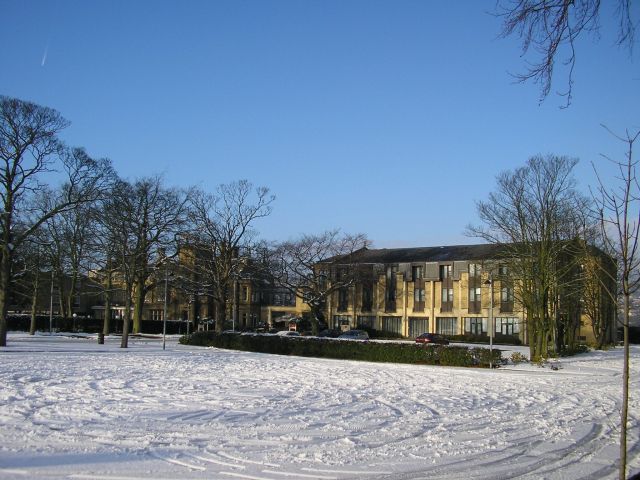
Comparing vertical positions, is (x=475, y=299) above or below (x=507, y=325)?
above

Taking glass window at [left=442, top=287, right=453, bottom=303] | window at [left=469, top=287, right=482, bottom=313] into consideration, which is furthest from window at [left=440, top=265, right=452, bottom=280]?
window at [left=469, top=287, right=482, bottom=313]

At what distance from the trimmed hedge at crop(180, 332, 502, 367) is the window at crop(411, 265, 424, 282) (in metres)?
39.0

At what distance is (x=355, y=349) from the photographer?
123ft

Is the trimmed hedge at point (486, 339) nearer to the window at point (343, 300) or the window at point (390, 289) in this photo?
the window at point (390, 289)

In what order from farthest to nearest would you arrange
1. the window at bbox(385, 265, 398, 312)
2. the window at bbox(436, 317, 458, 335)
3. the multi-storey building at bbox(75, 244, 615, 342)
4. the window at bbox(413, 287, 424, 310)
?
the window at bbox(385, 265, 398, 312)
the window at bbox(413, 287, 424, 310)
the window at bbox(436, 317, 458, 335)
the multi-storey building at bbox(75, 244, 615, 342)

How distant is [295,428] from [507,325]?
216ft

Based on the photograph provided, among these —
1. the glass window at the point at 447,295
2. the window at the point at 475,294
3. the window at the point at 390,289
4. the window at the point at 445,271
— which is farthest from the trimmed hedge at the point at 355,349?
the window at the point at 445,271

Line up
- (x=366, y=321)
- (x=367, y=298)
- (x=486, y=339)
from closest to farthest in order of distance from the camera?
(x=486, y=339) → (x=366, y=321) → (x=367, y=298)

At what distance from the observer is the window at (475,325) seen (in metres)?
74.8

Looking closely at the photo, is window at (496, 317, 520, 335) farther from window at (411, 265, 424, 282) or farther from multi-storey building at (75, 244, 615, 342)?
window at (411, 265, 424, 282)

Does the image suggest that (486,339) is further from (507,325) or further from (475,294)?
(475,294)

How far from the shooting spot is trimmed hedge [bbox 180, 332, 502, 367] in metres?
33.6

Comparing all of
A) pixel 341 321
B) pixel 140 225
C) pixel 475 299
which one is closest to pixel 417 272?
pixel 475 299

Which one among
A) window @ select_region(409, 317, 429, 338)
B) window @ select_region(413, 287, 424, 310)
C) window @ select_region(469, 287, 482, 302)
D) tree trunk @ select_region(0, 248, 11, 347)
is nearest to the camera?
tree trunk @ select_region(0, 248, 11, 347)
